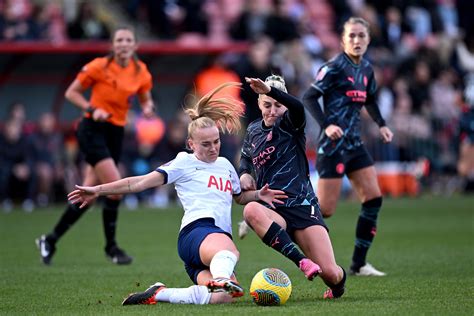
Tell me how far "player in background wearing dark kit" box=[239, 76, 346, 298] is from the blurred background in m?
11.1

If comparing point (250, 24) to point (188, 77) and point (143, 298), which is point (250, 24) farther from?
point (143, 298)

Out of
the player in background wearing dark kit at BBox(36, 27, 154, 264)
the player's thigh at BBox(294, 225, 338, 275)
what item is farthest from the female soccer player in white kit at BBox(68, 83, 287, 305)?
the player in background wearing dark kit at BBox(36, 27, 154, 264)

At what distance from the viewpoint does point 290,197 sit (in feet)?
28.6

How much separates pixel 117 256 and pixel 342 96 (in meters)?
3.21

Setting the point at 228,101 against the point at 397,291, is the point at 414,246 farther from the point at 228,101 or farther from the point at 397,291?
the point at 228,101

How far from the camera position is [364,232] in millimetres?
10656

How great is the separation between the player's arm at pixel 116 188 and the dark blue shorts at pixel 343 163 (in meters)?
2.72

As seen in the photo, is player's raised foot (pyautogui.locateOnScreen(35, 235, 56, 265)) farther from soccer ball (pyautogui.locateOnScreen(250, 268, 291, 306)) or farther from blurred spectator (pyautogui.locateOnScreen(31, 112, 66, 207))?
blurred spectator (pyautogui.locateOnScreen(31, 112, 66, 207))

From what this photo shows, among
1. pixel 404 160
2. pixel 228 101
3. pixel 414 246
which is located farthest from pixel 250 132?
pixel 404 160

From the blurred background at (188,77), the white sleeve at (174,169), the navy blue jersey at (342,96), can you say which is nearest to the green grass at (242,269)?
the white sleeve at (174,169)

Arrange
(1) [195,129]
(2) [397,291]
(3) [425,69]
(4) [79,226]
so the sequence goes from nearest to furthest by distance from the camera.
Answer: (1) [195,129]
(2) [397,291]
(4) [79,226]
(3) [425,69]

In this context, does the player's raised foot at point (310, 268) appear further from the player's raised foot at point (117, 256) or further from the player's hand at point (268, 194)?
the player's raised foot at point (117, 256)

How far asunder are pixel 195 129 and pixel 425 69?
18446 millimetres

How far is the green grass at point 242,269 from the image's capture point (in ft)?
26.4
